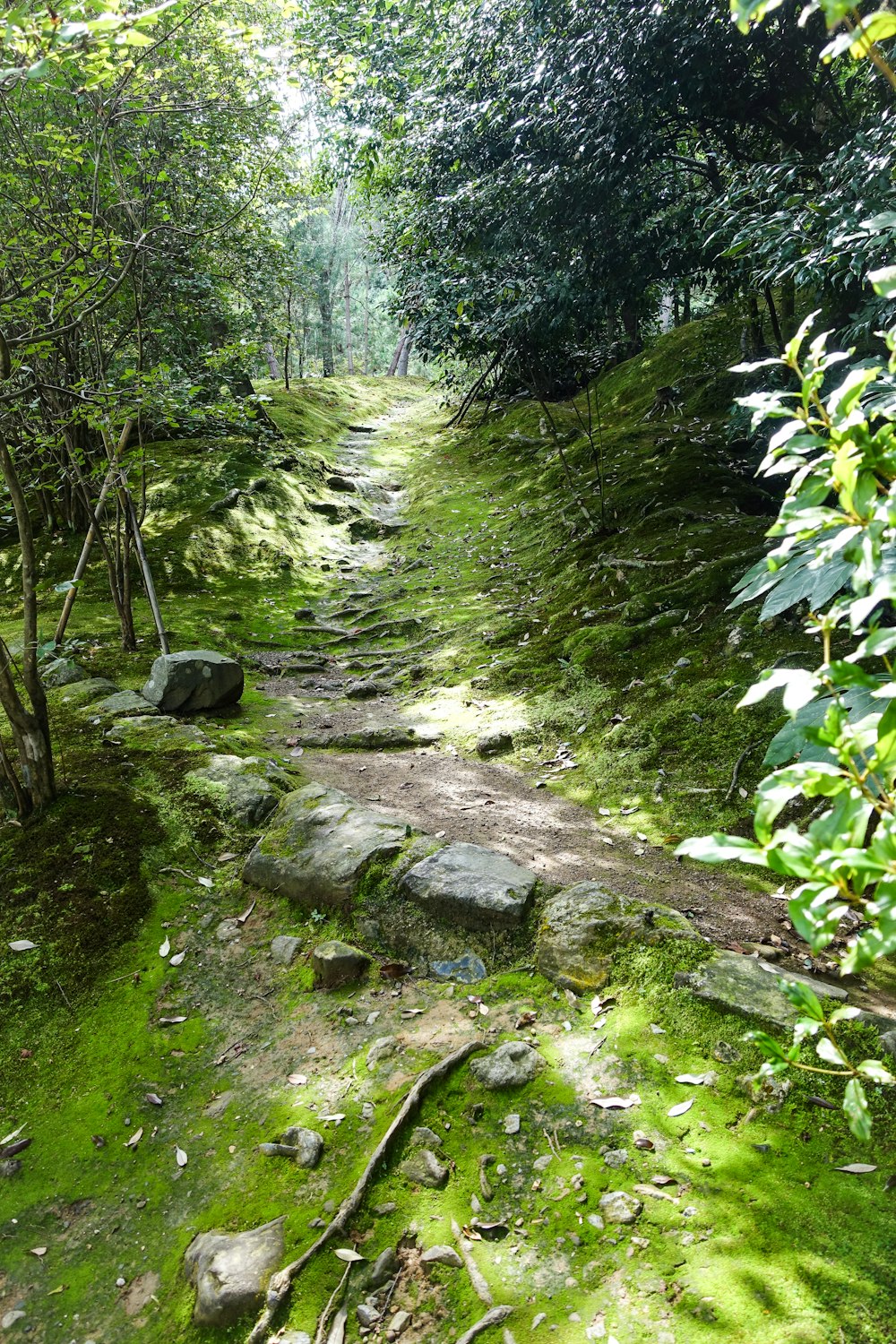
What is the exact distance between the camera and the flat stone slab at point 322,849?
13.6 ft

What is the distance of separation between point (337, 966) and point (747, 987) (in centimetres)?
197

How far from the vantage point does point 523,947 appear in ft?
12.0

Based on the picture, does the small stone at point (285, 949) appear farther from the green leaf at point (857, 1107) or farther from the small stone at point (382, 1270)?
the green leaf at point (857, 1107)

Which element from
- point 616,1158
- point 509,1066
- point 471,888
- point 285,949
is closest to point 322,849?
point 285,949

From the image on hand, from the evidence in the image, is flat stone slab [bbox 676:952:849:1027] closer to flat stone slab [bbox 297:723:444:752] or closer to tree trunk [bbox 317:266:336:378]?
flat stone slab [bbox 297:723:444:752]

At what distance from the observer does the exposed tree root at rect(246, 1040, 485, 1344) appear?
234 cm

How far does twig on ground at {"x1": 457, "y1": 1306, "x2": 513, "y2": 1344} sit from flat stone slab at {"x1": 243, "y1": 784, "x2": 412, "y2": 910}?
2.12 m

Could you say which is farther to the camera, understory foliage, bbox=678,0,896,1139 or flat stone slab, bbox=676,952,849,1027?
flat stone slab, bbox=676,952,849,1027

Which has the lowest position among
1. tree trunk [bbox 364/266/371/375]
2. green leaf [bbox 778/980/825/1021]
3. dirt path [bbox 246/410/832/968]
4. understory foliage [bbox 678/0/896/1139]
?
dirt path [bbox 246/410/832/968]

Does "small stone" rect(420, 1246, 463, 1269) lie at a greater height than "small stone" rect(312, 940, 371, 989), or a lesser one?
lesser

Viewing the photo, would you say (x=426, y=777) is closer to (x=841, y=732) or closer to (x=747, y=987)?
(x=747, y=987)

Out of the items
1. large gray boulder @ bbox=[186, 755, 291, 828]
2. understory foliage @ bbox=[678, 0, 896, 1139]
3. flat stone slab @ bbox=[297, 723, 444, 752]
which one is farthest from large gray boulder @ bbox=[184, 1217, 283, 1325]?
flat stone slab @ bbox=[297, 723, 444, 752]

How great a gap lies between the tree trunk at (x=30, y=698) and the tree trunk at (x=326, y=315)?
30032 mm

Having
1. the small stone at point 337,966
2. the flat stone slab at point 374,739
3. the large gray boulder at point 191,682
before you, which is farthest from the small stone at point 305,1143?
the large gray boulder at point 191,682
